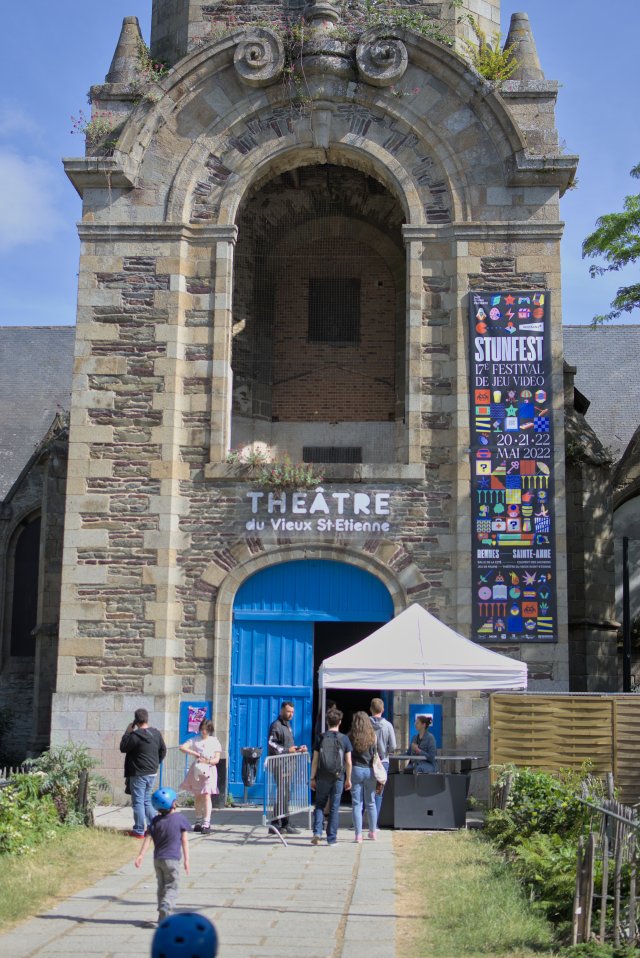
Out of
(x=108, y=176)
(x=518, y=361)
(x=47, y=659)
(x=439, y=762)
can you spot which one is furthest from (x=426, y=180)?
(x=47, y=659)

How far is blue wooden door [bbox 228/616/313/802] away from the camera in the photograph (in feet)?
55.1

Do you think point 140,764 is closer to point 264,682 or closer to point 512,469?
point 264,682

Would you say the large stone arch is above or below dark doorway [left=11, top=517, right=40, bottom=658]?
above

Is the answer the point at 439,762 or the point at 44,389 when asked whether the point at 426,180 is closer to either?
the point at 439,762

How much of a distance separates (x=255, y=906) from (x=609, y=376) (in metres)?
25.7

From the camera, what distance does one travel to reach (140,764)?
43.5ft

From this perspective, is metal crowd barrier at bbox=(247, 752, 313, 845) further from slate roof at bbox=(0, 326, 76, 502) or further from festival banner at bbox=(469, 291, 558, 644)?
slate roof at bbox=(0, 326, 76, 502)

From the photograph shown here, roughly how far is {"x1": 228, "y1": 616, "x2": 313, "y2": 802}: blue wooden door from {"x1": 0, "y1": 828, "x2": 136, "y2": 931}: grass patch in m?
3.41

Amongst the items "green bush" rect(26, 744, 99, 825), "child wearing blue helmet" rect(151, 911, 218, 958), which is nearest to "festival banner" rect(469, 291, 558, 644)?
"green bush" rect(26, 744, 99, 825)

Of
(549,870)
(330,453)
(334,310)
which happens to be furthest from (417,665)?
(334,310)

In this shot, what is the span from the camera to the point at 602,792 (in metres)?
13.5

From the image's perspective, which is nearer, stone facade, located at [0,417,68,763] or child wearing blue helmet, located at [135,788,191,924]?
child wearing blue helmet, located at [135,788,191,924]

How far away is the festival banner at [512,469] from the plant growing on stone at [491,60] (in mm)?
3538

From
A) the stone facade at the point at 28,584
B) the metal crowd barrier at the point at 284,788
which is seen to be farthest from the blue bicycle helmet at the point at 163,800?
the stone facade at the point at 28,584
